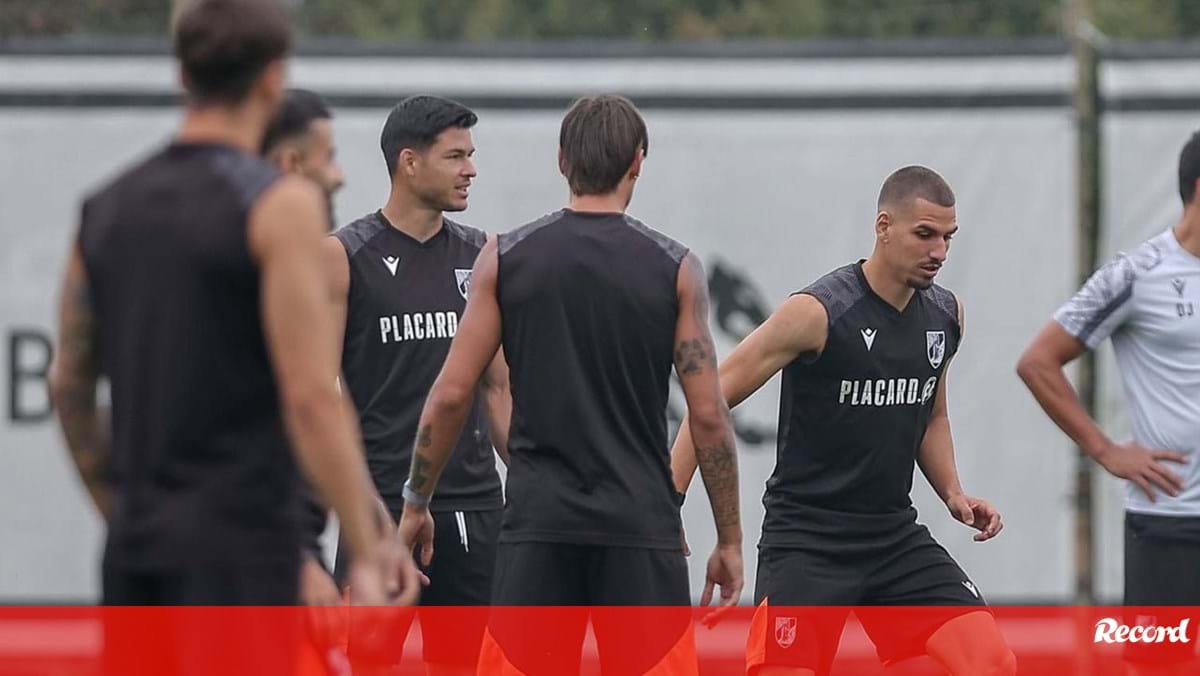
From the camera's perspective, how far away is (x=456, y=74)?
1066cm

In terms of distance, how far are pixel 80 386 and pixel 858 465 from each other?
9.62 ft

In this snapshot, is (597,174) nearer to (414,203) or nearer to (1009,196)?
(414,203)

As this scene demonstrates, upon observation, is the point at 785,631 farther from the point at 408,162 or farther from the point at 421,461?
the point at 408,162

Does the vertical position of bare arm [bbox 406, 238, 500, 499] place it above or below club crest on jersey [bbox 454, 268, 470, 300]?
below

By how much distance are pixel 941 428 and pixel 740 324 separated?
13.0 ft

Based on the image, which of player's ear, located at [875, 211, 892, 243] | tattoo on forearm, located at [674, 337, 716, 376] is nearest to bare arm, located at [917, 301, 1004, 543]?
player's ear, located at [875, 211, 892, 243]

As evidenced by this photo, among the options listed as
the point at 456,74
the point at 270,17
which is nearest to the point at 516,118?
the point at 456,74

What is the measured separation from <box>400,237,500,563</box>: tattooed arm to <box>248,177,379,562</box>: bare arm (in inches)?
72.6

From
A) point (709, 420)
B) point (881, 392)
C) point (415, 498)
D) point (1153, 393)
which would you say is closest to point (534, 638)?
point (415, 498)

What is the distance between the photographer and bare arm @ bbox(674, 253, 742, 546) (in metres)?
5.37

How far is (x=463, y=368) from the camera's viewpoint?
545 cm

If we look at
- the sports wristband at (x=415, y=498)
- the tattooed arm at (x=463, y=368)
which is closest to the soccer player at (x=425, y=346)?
the sports wristband at (x=415, y=498)

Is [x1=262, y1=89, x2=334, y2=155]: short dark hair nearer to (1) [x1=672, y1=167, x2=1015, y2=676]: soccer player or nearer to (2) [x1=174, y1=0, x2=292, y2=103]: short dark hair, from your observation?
(2) [x1=174, y1=0, x2=292, y2=103]: short dark hair

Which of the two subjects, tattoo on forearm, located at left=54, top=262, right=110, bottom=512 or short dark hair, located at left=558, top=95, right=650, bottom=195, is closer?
tattoo on forearm, located at left=54, top=262, right=110, bottom=512
